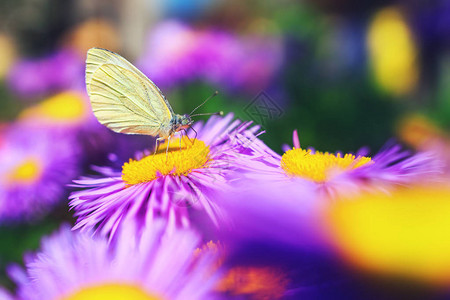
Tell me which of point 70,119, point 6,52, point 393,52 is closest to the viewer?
point 70,119

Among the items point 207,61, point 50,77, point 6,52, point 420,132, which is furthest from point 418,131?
point 6,52

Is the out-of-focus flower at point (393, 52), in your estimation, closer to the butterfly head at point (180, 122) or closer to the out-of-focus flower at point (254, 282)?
the butterfly head at point (180, 122)

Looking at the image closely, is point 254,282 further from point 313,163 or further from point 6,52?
point 6,52

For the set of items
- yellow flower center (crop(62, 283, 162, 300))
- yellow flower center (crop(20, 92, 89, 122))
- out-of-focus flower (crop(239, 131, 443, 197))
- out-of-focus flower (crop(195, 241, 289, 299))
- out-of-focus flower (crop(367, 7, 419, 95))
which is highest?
out-of-focus flower (crop(367, 7, 419, 95))

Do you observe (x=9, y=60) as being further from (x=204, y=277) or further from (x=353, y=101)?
(x=204, y=277)

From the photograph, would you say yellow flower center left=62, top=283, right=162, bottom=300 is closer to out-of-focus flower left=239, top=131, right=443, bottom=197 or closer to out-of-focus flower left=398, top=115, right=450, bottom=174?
out-of-focus flower left=239, top=131, right=443, bottom=197

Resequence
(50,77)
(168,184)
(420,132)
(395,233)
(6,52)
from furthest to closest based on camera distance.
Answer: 1. (6,52)
2. (50,77)
3. (420,132)
4. (168,184)
5. (395,233)

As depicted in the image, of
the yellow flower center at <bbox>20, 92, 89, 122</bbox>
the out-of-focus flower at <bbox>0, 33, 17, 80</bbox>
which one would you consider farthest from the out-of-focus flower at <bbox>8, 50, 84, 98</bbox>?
the out-of-focus flower at <bbox>0, 33, 17, 80</bbox>

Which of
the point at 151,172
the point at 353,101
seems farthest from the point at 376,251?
the point at 353,101
